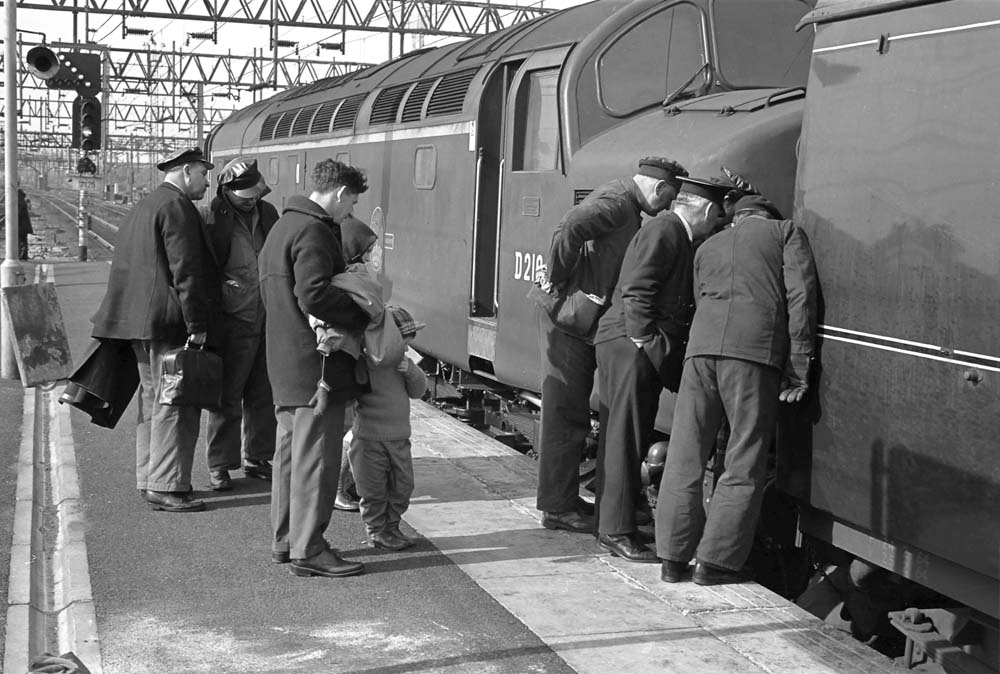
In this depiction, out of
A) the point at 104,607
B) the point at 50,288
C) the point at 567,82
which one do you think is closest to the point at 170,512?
the point at 104,607

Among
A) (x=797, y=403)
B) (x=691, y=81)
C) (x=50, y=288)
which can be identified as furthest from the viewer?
(x=50, y=288)

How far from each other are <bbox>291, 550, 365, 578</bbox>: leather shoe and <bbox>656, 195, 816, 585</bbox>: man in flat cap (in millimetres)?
1511

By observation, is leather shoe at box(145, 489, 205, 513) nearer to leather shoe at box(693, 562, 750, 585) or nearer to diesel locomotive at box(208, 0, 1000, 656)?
diesel locomotive at box(208, 0, 1000, 656)

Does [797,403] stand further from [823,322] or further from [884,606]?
[884,606]

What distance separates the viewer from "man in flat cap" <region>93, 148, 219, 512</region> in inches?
272

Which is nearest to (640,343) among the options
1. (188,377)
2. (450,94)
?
(188,377)

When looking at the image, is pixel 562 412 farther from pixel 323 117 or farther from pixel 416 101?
pixel 323 117

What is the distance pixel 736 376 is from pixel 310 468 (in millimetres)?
2036

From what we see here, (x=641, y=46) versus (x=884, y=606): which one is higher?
→ (x=641, y=46)

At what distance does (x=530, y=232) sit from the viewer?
321 inches

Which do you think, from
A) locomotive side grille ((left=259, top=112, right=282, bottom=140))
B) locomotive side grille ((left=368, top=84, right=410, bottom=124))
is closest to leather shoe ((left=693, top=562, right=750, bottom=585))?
locomotive side grille ((left=368, top=84, right=410, bottom=124))

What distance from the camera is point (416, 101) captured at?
417 inches

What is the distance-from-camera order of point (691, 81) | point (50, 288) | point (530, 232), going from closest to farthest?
point (691, 81) → point (530, 232) → point (50, 288)

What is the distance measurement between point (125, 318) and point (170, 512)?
114cm
